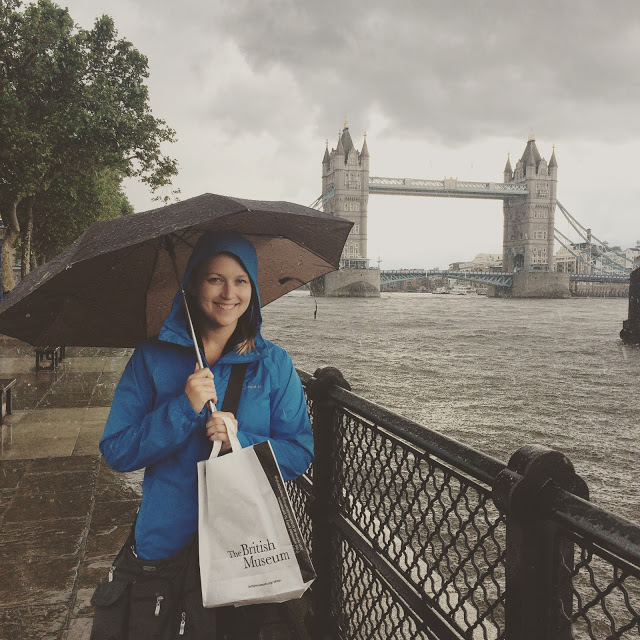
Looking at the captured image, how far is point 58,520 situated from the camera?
338 cm

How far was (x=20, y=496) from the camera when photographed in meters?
3.70

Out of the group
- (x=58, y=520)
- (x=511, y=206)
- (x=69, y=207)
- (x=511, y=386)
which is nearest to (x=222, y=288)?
(x=58, y=520)

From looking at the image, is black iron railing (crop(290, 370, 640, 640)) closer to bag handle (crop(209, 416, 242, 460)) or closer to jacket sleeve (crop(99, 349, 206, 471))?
bag handle (crop(209, 416, 242, 460))

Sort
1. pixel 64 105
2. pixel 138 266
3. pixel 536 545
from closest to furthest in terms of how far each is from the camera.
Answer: pixel 536 545 < pixel 138 266 < pixel 64 105

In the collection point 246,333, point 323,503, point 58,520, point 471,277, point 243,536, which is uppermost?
point 471,277

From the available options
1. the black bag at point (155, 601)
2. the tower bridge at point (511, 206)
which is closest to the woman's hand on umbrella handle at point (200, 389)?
the black bag at point (155, 601)

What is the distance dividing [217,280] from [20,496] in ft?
9.23

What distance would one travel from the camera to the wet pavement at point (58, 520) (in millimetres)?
2471

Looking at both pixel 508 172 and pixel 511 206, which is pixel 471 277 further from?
pixel 508 172

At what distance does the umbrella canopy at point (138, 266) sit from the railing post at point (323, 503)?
1.61ft

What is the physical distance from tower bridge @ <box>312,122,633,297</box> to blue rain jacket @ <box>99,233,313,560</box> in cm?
7257

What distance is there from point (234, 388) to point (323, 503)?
88cm

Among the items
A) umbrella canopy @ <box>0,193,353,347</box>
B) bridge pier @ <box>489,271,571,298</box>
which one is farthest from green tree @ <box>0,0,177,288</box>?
bridge pier @ <box>489,271,571,298</box>

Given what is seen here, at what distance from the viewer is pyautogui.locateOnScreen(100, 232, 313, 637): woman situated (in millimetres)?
1494
